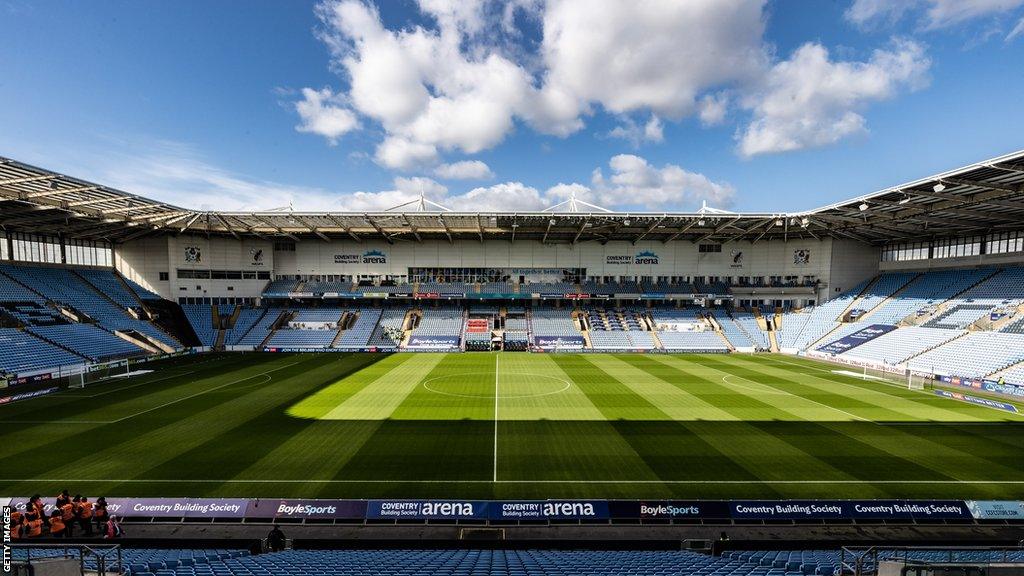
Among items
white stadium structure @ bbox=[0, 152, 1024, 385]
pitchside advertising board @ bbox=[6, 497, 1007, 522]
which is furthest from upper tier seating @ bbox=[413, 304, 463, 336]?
pitchside advertising board @ bbox=[6, 497, 1007, 522]

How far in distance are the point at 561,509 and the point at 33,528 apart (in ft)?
46.5

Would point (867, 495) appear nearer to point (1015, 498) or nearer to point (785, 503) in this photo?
point (785, 503)

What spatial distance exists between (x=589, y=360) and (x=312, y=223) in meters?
34.3

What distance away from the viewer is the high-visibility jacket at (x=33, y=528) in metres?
10.6

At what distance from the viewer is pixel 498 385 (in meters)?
Answer: 28.4

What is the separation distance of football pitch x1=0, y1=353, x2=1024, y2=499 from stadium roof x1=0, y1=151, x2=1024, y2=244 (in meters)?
14.4

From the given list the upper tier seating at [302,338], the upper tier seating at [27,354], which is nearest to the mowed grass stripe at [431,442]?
the upper tier seating at [302,338]

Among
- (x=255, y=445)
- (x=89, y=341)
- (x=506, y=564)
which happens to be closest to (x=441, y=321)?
(x=89, y=341)

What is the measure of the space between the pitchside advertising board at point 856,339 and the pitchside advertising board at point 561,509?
33099mm

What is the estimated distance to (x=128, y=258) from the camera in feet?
155

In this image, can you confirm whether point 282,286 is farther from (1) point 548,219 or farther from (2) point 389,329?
(1) point 548,219

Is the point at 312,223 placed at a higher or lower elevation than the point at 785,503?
higher

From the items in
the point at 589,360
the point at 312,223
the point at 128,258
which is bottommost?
the point at 589,360

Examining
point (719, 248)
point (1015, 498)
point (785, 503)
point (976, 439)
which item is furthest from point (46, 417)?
point (719, 248)
